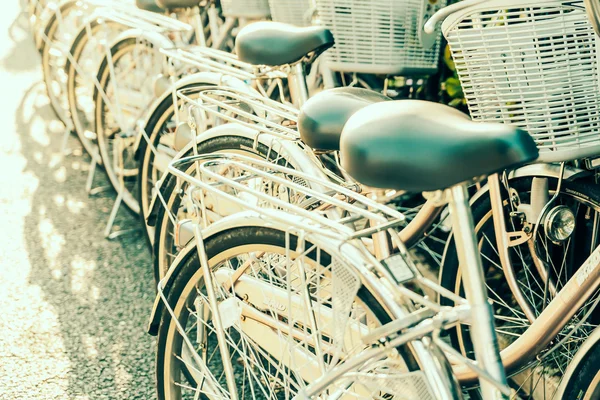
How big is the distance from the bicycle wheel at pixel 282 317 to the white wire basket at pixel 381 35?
1.13 meters

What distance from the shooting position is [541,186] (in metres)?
2.42

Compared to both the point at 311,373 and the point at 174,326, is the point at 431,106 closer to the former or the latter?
the point at 311,373

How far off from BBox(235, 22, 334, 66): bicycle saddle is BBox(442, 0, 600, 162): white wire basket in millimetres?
716

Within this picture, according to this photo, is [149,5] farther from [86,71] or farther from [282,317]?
[282,317]

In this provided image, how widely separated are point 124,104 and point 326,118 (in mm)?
3133

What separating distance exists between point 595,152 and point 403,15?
1.30 meters

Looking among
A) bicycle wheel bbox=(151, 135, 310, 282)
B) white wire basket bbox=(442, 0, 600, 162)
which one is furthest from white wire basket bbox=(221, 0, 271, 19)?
white wire basket bbox=(442, 0, 600, 162)

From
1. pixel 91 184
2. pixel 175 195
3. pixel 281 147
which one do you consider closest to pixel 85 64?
pixel 91 184

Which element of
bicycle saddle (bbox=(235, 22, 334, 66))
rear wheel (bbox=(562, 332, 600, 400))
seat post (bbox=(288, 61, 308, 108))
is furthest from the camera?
seat post (bbox=(288, 61, 308, 108))

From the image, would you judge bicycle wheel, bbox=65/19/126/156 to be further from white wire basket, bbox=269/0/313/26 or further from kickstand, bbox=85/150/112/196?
white wire basket, bbox=269/0/313/26

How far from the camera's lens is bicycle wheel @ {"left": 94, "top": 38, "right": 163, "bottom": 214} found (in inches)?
167

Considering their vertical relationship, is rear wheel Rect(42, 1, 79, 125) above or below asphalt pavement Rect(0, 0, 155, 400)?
above

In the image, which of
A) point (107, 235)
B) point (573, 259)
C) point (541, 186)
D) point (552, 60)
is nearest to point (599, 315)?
point (573, 259)

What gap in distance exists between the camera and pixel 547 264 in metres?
2.49
